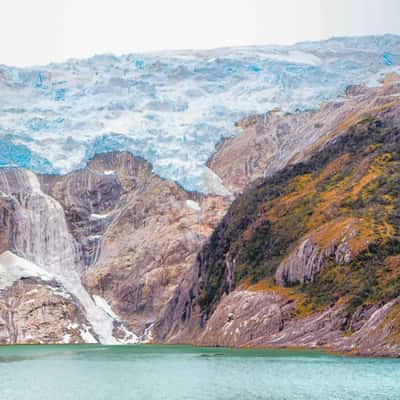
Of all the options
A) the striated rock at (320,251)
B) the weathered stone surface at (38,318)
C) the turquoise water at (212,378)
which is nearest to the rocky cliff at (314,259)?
the striated rock at (320,251)

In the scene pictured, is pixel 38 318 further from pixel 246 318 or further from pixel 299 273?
pixel 299 273

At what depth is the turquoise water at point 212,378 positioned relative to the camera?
75312 mm

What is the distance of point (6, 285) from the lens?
652 ft

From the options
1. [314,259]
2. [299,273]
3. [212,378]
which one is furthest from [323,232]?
[212,378]

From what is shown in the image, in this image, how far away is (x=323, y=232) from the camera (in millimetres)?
141000

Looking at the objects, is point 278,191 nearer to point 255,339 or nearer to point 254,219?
point 254,219

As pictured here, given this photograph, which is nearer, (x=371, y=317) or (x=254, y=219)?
(x=371, y=317)

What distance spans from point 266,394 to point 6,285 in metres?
135

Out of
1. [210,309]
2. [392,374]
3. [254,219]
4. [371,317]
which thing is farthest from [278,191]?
[392,374]

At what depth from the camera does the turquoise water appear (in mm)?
75312

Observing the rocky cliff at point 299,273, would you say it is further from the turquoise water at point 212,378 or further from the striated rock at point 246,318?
the turquoise water at point 212,378

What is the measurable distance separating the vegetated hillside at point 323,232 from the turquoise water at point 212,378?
53.3ft

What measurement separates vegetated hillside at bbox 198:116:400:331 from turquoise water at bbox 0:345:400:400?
16.2 meters

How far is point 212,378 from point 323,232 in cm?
5724
